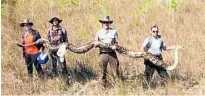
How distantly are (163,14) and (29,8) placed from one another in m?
4.48

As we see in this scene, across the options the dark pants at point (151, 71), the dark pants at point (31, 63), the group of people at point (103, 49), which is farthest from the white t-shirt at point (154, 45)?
the dark pants at point (31, 63)

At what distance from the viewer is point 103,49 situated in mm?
7336

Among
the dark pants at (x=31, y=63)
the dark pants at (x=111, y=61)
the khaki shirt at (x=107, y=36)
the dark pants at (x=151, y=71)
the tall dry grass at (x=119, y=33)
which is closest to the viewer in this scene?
the khaki shirt at (x=107, y=36)

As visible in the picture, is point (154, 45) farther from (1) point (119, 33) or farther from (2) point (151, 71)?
(1) point (119, 33)

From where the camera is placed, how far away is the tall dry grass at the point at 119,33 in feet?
25.7

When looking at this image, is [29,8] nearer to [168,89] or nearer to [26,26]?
[26,26]

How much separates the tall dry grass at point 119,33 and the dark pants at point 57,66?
18 centimetres

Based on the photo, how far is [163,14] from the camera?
12922 mm

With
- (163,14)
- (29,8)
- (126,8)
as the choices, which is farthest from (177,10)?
(29,8)

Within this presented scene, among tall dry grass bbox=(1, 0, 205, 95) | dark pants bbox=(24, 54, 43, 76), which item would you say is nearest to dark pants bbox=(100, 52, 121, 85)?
tall dry grass bbox=(1, 0, 205, 95)

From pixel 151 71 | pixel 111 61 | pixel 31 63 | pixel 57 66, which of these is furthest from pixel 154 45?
pixel 31 63

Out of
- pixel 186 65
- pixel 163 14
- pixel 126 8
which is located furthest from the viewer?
pixel 126 8

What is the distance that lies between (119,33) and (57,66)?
3571 millimetres

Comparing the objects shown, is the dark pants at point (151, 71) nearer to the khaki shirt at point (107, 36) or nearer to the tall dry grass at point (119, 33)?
the tall dry grass at point (119, 33)
